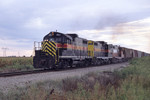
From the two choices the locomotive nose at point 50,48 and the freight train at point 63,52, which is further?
the locomotive nose at point 50,48

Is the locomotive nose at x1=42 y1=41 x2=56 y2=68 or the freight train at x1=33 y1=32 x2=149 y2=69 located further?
the freight train at x1=33 y1=32 x2=149 y2=69

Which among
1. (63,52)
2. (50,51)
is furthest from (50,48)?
(63,52)

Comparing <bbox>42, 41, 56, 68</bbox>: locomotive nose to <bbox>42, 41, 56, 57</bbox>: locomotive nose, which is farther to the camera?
<bbox>42, 41, 56, 57</bbox>: locomotive nose

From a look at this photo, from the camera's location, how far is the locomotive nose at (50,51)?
570 inches

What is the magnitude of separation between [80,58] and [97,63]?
18.7 ft

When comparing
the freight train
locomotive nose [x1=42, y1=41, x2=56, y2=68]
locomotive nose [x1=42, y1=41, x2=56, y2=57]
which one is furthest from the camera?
locomotive nose [x1=42, y1=41, x2=56, y2=57]

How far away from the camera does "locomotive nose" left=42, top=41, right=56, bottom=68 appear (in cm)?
1447

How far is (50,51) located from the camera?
49.5ft

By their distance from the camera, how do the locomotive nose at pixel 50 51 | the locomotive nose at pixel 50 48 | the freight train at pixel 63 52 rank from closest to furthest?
the locomotive nose at pixel 50 51 → the freight train at pixel 63 52 → the locomotive nose at pixel 50 48

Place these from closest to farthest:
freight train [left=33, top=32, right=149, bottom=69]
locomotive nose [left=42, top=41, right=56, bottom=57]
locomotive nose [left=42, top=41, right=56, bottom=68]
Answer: locomotive nose [left=42, top=41, right=56, bottom=68] < freight train [left=33, top=32, right=149, bottom=69] < locomotive nose [left=42, top=41, right=56, bottom=57]

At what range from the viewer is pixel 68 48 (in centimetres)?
1636

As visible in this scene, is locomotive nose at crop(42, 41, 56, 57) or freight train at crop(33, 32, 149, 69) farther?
locomotive nose at crop(42, 41, 56, 57)

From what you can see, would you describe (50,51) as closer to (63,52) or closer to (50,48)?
(50,48)

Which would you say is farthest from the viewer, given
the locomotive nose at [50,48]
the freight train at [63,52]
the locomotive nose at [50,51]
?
the locomotive nose at [50,48]
